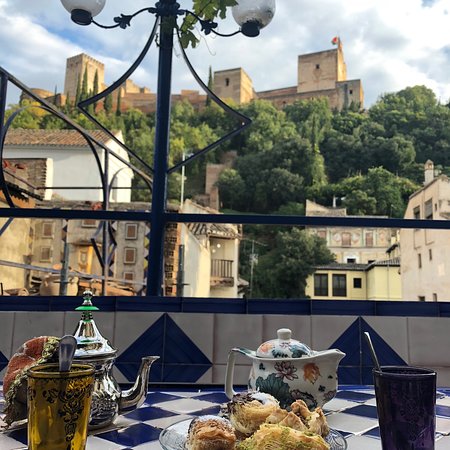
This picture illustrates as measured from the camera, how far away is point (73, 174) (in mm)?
14102

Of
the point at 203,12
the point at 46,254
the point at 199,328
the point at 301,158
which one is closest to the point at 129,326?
the point at 199,328

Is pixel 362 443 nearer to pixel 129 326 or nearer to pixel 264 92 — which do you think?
pixel 129 326

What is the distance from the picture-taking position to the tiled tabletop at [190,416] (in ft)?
1.45

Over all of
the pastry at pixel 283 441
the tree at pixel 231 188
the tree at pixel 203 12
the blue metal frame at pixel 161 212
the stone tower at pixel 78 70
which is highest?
the stone tower at pixel 78 70

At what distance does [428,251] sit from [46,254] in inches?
460

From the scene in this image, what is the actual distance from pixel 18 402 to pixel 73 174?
14.6 meters

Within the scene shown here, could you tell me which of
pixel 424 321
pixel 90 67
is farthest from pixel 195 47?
pixel 90 67

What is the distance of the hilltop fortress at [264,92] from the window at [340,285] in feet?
62.6

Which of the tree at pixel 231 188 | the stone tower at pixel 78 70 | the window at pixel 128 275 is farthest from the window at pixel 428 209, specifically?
the stone tower at pixel 78 70

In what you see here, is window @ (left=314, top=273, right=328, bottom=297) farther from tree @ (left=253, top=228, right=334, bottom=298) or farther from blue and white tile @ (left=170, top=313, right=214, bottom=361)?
blue and white tile @ (left=170, top=313, right=214, bottom=361)

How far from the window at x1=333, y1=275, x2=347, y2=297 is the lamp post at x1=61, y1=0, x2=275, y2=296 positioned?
19834 millimetres

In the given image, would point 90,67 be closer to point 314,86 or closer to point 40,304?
point 314,86

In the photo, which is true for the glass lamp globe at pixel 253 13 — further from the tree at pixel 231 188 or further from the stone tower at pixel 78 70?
the stone tower at pixel 78 70

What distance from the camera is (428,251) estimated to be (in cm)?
1372
